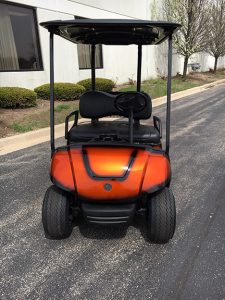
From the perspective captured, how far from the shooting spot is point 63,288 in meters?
2.44

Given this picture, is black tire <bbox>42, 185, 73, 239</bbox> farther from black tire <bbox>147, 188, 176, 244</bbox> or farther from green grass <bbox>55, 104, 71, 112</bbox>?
green grass <bbox>55, 104, 71, 112</bbox>

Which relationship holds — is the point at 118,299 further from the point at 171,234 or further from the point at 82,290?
the point at 171,234

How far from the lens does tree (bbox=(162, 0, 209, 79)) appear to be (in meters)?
18.5

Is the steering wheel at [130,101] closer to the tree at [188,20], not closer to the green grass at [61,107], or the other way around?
the green grass at [61,107]

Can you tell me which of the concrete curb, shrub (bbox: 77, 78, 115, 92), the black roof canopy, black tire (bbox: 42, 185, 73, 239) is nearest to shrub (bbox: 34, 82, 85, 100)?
shrub (bbox: 77, 78, 115, 92)

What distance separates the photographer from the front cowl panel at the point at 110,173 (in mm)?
2648

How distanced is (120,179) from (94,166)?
0.26 m

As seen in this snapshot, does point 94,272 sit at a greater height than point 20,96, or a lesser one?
lesser

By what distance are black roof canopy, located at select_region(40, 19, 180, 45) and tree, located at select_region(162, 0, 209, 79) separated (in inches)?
621

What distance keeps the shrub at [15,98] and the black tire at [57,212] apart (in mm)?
6799

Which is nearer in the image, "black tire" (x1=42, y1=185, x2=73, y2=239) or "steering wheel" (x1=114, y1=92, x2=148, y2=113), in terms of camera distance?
"black tire" (x1=42, y1=185, x2=73, y2=239)

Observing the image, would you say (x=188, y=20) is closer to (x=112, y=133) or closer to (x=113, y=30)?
(x=113, y=30)

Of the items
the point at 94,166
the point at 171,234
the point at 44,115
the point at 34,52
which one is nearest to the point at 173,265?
the point at 171,234

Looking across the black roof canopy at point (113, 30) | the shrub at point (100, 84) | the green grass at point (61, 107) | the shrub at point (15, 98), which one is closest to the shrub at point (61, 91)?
the green grass at point (61, 107)
